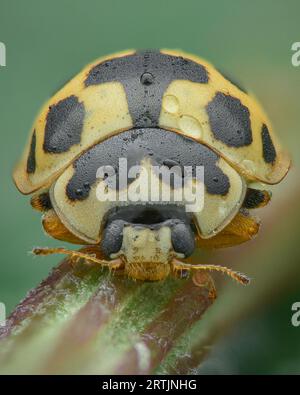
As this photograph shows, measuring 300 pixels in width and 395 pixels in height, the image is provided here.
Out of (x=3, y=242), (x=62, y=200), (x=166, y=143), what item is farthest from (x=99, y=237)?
(x=3, y=242)

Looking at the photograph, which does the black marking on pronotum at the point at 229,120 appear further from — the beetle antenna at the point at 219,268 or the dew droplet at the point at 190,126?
the beetle antenna at the point at 219,268

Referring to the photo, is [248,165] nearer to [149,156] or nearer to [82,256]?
[149,156]

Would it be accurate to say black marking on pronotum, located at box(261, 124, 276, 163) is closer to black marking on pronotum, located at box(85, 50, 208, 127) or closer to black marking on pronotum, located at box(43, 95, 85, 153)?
black marking on pronotum, located at box(85, 50, 208, 127)

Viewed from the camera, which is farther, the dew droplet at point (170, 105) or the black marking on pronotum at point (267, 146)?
the black marking on pronotum at point (267, 146)

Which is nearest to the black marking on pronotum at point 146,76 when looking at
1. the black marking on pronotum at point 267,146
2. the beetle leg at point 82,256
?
the black marking on pronotum at point 267,146

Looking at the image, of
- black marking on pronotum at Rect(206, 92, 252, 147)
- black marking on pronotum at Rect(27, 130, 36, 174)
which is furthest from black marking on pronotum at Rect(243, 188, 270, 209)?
black marking on pronotum at Rect(27, 130, 36, 174)
